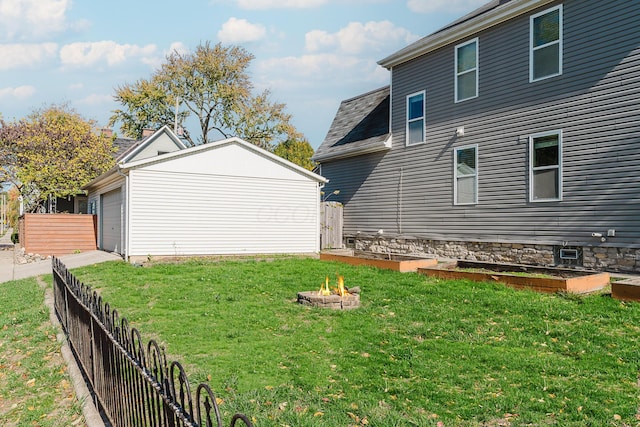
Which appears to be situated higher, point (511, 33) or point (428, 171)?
point (511, 33)

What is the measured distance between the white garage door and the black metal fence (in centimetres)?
1138

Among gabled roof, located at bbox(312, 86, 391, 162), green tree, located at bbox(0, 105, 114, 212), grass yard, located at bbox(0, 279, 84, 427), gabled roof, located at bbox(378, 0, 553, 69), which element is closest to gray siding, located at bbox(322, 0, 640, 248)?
gabled roof, located at bbox(378, 0, 553, 69)

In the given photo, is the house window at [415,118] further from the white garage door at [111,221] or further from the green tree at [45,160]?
the green tree at [45,160]

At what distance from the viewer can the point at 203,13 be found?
568 inches

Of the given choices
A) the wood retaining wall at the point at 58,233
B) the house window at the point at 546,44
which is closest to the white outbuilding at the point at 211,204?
the wood retaining wall at the point at 58,233

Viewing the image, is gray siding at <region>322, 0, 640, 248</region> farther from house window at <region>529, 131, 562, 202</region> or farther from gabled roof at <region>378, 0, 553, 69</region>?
gabled roof at <region>378, 0, 553, 69</region>

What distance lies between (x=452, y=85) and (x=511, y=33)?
218cm

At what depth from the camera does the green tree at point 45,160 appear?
2378 centimetres

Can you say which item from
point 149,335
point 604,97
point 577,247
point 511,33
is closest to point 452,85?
point 511,33

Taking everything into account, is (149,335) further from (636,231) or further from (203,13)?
(203,13)

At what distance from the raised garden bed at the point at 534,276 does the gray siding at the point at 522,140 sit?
1742 millimetres

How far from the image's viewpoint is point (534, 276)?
9203 mm

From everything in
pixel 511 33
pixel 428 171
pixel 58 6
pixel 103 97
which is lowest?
pixel 428 171

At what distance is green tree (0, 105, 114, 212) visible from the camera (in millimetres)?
23781
